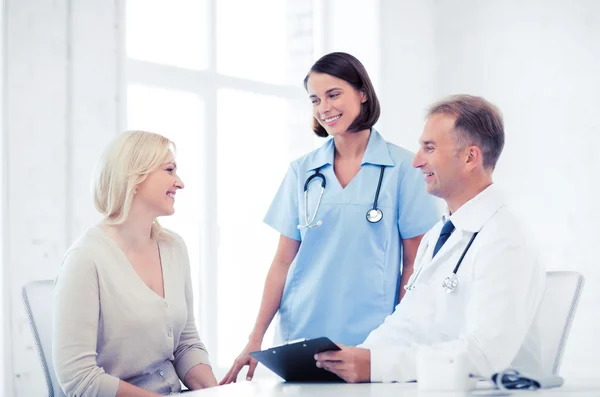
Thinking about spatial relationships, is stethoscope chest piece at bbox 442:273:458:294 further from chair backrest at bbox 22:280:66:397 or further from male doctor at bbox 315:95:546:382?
chair backrest at bbox 22:280:66:397

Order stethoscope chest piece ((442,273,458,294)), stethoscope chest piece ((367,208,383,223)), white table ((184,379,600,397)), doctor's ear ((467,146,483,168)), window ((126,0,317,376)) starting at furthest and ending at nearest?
window ((126,0,317,376))
stethoscope chest piece ((367,208,383,223))
doctor's ear ((467,146,483,168))
stethoscope chest piece ((442,273,458,294))
white table ((184,379,600,397))

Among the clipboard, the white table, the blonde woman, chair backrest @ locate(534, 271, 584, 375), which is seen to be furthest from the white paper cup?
the blonde woman

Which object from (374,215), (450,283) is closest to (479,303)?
(450,283)

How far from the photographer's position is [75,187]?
2.77 metres

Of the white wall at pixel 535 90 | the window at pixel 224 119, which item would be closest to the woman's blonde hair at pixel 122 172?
the window at pixel 224 119

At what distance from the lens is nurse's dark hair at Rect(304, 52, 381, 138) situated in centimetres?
232

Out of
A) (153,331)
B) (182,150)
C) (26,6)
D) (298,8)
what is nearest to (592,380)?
(153,331)

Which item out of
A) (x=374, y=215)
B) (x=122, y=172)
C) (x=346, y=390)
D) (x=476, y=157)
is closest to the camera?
(x=346, y=390)

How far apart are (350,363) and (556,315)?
18.3 inches

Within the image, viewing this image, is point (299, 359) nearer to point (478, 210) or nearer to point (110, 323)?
point (478, 210)

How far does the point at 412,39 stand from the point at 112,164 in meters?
2.65

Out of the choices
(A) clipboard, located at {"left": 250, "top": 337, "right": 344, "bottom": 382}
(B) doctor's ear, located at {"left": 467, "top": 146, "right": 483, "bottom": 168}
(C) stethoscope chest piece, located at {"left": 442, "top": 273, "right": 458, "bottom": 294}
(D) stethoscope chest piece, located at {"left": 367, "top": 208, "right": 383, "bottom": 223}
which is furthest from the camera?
(D) stethoscope chest piece, located at {"left": 367, "top": 208, "right": 383, "bottom": 223}

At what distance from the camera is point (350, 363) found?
58.6 inches

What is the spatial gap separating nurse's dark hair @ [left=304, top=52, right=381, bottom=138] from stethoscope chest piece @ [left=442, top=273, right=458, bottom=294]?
87 cm
